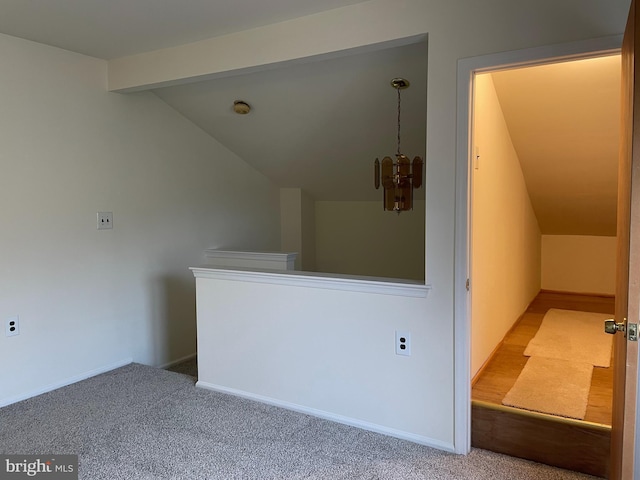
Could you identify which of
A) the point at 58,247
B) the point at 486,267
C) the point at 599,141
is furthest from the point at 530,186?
the point at 58,247

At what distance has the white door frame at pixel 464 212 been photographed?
6.88 feet

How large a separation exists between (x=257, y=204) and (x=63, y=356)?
234 cm

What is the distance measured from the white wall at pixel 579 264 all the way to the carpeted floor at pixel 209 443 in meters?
3.63

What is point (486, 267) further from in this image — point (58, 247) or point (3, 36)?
point (3, 36)

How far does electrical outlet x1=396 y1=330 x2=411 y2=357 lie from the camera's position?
97.4 inches

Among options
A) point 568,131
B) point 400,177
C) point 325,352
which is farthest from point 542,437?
point 568,131

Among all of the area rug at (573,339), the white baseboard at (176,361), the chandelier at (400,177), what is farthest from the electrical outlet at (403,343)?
the white baseboard at (176,361)

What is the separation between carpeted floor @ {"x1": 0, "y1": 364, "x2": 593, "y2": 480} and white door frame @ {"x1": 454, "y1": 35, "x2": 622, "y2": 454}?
8.2 inches

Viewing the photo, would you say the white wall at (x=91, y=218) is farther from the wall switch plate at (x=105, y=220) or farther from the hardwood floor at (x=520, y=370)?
the hardwood floor at (x=520, y=370)

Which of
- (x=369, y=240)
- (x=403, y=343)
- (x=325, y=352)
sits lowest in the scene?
(x=325, y=352)

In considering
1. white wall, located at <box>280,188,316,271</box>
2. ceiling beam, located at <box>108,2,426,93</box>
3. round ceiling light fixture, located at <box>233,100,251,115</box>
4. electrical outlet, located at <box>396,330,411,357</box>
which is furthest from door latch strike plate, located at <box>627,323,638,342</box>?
white wall, located at <box>280,188,316,271</box>

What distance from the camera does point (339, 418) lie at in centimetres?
270

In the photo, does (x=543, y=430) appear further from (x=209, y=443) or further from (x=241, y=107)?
(x=241, y=107)

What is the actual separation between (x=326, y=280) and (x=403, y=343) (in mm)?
547
